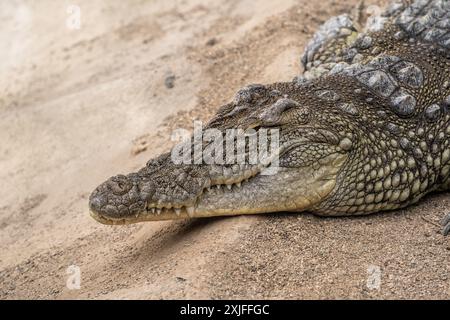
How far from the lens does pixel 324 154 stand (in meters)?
4.56

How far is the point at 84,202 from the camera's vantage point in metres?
6.02

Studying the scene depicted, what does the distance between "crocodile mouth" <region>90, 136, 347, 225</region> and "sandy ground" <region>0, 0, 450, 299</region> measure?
0.41ft

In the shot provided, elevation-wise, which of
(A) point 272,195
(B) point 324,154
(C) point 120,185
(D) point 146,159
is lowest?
(D) point 146,159

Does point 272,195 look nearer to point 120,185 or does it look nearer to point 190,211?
point 190,211

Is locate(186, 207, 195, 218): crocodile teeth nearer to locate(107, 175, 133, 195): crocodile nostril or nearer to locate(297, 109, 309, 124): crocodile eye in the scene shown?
locate(107, 175, 133, 195): crocodile nostril

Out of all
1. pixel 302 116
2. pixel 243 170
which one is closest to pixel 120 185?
pixel 243 170

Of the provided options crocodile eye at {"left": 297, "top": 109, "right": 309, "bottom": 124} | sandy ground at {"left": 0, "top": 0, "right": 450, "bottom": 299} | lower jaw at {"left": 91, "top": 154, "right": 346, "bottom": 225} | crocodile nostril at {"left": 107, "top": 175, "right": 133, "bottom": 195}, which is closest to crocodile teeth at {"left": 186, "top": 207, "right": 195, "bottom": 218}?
lower jaw at {"left": 91, "top": 154, "right": 346, "bottom": 225}

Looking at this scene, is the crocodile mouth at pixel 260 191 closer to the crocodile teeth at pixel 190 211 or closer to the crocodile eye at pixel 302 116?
the crocodile teeth at pixel 190 211

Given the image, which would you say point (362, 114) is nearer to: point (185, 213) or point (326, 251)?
point (326, 251)

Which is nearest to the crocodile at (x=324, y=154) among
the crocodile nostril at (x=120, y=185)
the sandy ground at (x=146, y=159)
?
the crocodile nostril at (x=120, y=185)

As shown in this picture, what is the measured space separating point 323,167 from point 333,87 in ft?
2.38

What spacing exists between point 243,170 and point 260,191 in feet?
0.59

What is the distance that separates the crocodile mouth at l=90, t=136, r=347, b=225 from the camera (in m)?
4.36
